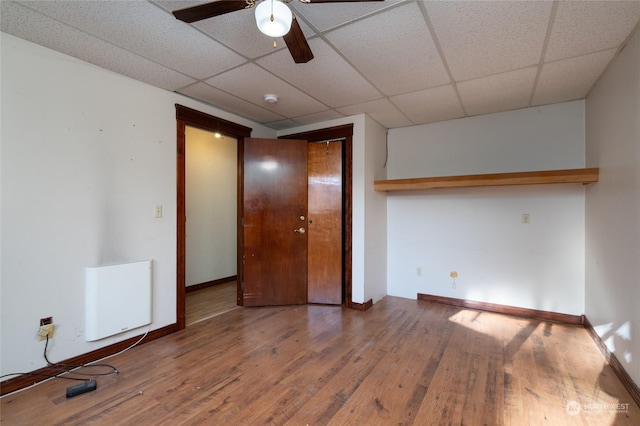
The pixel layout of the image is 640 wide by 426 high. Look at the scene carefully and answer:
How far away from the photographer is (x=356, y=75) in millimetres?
2373

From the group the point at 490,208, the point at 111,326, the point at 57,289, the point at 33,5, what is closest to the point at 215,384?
the point at 111,326

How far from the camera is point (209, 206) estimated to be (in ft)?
14.9

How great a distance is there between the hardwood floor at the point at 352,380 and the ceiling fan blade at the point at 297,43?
2.12m

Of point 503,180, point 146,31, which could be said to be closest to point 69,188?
point 146,31

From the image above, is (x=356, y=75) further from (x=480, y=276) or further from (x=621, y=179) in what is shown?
(x=480, y=276)

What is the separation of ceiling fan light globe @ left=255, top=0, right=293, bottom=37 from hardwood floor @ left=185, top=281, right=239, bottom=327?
2834 millimetres

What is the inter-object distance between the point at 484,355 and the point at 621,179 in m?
1.65

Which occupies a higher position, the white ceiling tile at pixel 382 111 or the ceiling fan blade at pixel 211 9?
the white ceiling tile at pixel 382 111

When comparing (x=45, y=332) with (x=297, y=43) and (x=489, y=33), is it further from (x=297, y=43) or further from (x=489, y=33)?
(x=489, y=33)

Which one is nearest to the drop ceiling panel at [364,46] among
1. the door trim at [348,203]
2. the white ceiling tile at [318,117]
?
the white ceiling tile at [318,117]

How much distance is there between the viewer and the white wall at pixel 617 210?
179cm

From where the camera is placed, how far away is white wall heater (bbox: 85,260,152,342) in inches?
Result: 84.5

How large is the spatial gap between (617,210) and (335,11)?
245 cm

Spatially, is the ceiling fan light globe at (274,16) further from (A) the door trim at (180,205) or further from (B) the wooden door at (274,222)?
(B) the wooden door at (274,222)
